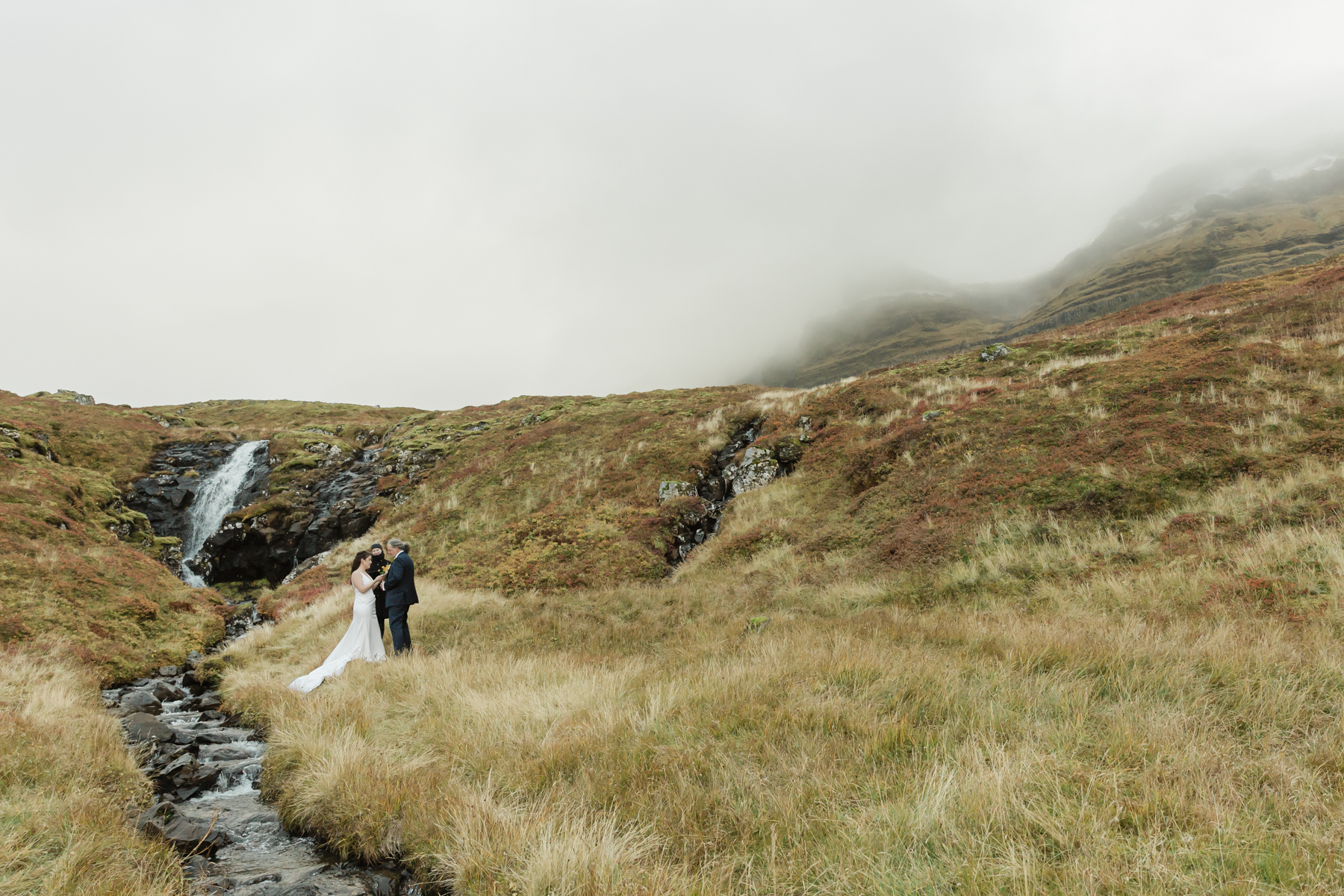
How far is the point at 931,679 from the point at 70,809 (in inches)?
325

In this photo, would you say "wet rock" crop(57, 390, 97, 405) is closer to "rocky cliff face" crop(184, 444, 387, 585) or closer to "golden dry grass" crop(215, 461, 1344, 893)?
"rocky cliff face" crop(184, 444, 387, 585)

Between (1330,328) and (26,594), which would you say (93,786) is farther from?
(1330,328)

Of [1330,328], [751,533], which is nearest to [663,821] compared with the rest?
[751,533]

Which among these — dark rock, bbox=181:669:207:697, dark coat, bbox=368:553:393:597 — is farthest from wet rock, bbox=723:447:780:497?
dark rock, bbox=181:669:207:697

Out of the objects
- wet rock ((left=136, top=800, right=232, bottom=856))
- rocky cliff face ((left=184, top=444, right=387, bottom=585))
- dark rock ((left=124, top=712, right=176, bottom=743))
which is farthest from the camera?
rocky cliff face ((left=184, top=444, right=387, bottom=585))

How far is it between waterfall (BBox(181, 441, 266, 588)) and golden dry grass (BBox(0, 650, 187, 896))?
23.8 meters

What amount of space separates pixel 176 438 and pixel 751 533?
5074 cm

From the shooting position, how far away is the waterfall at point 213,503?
98.1 feet

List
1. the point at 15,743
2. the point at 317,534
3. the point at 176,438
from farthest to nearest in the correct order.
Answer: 1. the point at 176,438
2. the point at 317,534
3. the point at 15,743

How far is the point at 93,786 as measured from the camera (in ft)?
18.0

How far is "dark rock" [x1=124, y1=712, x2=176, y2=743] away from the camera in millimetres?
8182

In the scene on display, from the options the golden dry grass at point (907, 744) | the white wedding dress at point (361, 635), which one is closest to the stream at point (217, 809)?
the golden dry grass at point (907, 744)

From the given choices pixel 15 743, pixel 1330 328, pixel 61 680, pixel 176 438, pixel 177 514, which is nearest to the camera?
pixel 15 743

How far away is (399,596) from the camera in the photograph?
452 inches
